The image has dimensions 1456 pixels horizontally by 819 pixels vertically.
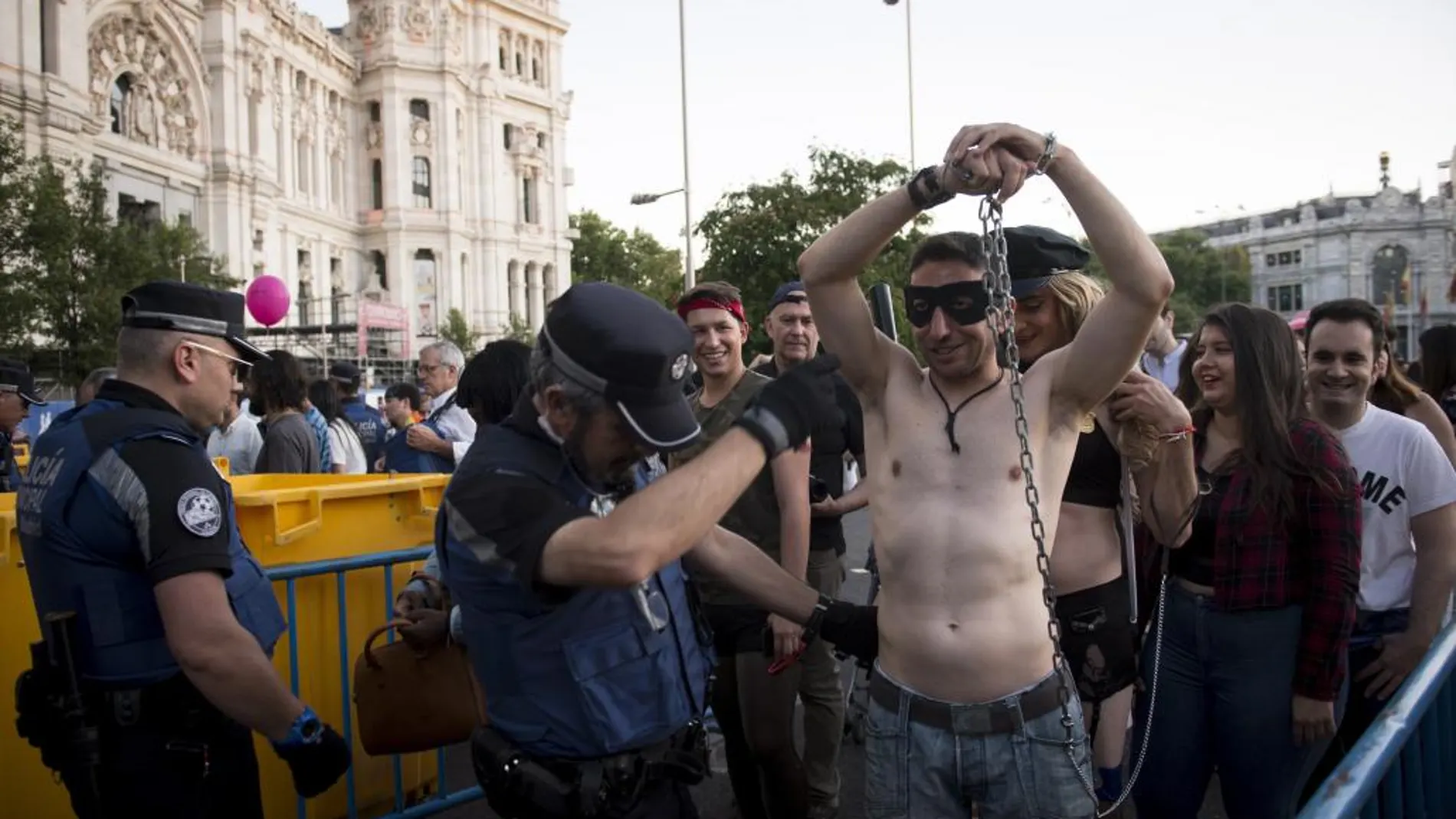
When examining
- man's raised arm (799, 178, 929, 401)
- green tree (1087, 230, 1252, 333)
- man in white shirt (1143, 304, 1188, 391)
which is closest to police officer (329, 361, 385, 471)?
man in white shirt (1143, 304, 1188, 391)

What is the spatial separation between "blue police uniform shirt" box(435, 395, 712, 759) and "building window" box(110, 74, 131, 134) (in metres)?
45.7

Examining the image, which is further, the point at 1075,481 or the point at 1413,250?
the point at 1413,250

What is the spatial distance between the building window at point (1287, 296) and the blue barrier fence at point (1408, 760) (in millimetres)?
115489

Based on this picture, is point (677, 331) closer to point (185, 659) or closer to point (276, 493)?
point (185, 659)

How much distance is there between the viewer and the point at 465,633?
2.43 metres

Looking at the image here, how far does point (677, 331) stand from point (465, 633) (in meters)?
0.84

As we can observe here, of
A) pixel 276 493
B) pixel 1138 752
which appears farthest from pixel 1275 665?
pixel 276 493

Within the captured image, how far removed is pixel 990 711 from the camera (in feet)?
8.67

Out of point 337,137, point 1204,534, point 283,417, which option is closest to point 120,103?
point 337,137

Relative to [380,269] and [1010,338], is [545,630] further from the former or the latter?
[380,269]

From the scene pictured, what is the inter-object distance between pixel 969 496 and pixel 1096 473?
805 millimetres

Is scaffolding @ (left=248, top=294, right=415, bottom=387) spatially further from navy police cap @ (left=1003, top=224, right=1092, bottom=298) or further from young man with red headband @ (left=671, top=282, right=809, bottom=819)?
navy police cap @ (left=1003, top=224, right=1092, bottom=298)

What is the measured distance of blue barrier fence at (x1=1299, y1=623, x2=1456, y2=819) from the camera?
5.99ft

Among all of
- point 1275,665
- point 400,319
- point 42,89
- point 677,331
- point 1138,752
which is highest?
point 42,89
